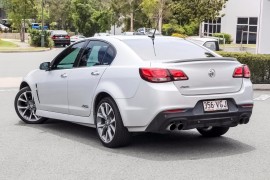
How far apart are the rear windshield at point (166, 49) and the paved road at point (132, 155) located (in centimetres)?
123

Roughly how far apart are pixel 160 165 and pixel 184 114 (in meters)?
0.73

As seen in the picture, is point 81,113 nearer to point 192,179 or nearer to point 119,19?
point 192,179

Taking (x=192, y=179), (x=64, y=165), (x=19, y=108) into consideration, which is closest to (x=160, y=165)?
(x=192, y=179)

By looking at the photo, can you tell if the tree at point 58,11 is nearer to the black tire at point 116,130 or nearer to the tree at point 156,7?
the tree at point 156,7

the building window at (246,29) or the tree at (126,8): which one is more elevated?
the tree at (126,8)

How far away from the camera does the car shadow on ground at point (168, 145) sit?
681 centimetres

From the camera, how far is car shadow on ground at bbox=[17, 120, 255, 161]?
6.81 metres

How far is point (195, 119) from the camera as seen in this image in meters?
6.63

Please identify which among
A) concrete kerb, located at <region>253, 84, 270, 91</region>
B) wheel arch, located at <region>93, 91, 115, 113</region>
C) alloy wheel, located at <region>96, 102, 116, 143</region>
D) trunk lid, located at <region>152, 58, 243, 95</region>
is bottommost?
concrete kerb, located at <region>253, 84, 270, 91</region>

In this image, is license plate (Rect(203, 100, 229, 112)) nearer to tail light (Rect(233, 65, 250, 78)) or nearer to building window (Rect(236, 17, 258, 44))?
tail light (Rect(233, 65, 250, 78))

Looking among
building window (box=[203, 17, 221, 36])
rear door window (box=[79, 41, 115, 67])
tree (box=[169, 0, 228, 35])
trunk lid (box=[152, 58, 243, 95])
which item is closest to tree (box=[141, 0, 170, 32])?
building window (box=[203, 17, 221, 36])

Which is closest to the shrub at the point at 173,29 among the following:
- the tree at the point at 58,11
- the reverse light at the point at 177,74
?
the tree at the point at 58,11

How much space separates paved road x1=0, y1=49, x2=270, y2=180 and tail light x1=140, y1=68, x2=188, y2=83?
97 cm

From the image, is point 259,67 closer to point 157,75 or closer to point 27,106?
point 27,106
